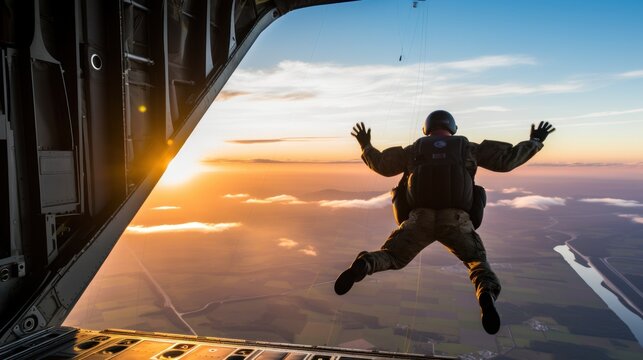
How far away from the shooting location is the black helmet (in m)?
3.98

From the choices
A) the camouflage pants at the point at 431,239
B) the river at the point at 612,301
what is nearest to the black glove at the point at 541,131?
the camouflage pants at the point at 431,239

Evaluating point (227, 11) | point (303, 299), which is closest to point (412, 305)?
point (303, 299)

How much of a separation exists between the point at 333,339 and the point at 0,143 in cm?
4669

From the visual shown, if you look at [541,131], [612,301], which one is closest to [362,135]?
[541,131]

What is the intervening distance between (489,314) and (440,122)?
1.90 meters

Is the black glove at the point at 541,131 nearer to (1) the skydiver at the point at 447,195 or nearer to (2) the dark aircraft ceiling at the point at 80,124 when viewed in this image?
(1) the skydiver at the point at 447,195

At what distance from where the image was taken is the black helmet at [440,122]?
398 centimetres

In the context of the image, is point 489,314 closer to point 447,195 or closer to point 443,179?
point 447,195

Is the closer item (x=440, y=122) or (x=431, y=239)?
(x=431, y=239)

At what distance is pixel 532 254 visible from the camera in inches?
3625

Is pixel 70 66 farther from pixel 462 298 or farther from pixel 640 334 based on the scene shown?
pixel 640 334

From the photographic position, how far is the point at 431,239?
3850 mm

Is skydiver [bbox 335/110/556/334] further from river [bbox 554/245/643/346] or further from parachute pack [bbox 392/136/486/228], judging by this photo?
river [bbox 554/245/643/346]

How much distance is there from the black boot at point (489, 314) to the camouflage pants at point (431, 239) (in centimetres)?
32
